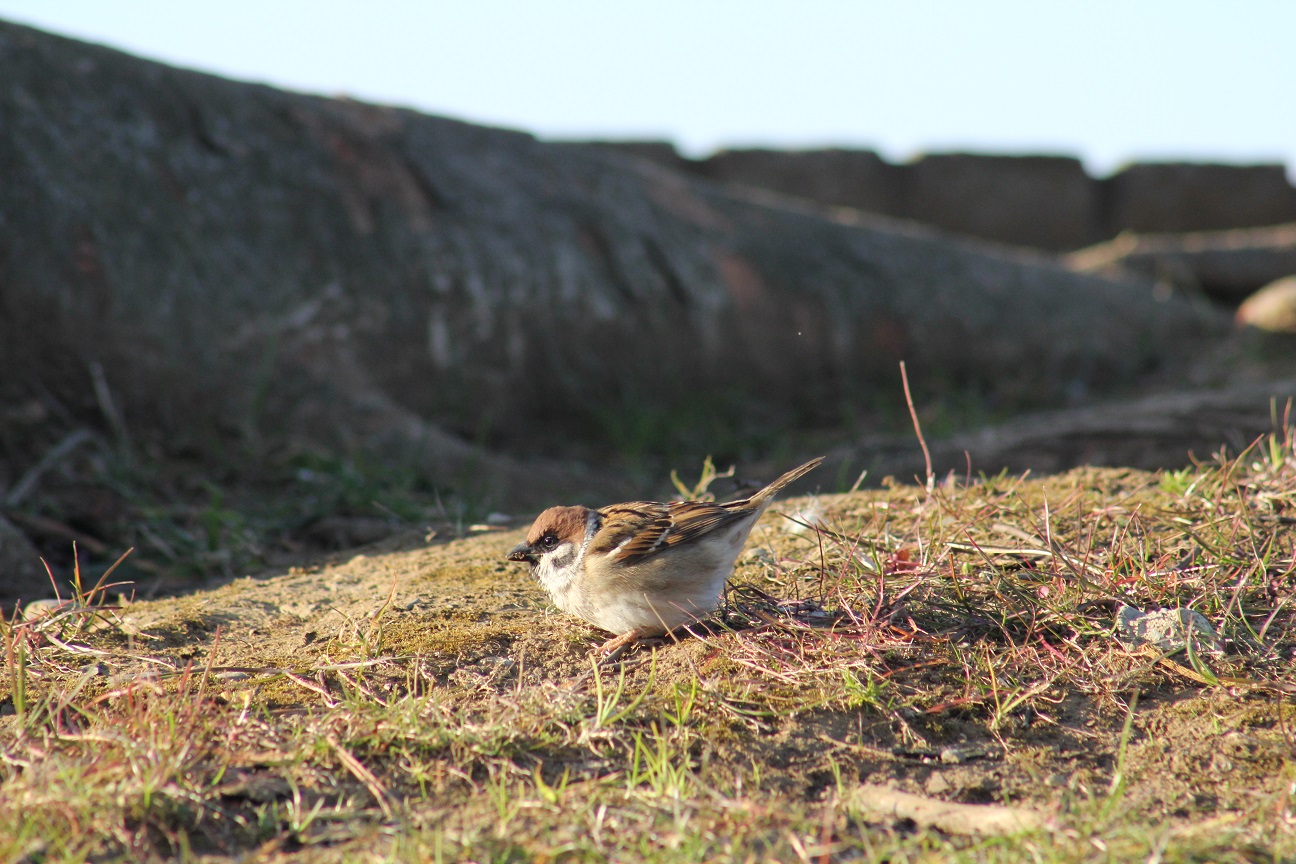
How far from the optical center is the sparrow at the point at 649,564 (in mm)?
2801

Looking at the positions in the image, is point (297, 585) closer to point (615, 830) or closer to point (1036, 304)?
point (615, 830)

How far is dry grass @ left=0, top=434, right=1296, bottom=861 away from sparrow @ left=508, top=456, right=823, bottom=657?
0.11m

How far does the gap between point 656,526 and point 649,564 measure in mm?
129

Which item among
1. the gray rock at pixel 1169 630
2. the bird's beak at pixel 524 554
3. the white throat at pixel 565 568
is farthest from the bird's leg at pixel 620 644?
the gray rock at pixel 1169 630

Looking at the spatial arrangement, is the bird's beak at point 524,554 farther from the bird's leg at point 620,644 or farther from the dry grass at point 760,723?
the bird's leg at point 620,644

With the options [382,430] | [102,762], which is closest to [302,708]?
[102,762]

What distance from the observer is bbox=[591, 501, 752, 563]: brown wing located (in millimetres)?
2826

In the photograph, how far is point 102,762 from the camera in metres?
2.20

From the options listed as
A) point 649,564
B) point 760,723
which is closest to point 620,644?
point 649,564

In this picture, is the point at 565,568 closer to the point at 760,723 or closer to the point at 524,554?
the point at 524,554

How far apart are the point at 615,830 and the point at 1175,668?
145 centimetres

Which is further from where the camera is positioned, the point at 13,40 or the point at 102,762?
the point at 13,40

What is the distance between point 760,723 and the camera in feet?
8.19

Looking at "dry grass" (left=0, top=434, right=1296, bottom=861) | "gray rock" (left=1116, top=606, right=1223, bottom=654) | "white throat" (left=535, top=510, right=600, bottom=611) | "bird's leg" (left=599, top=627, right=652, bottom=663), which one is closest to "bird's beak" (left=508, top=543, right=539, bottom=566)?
"white throat" (left=535, top=510, right=600, bottom=611)
